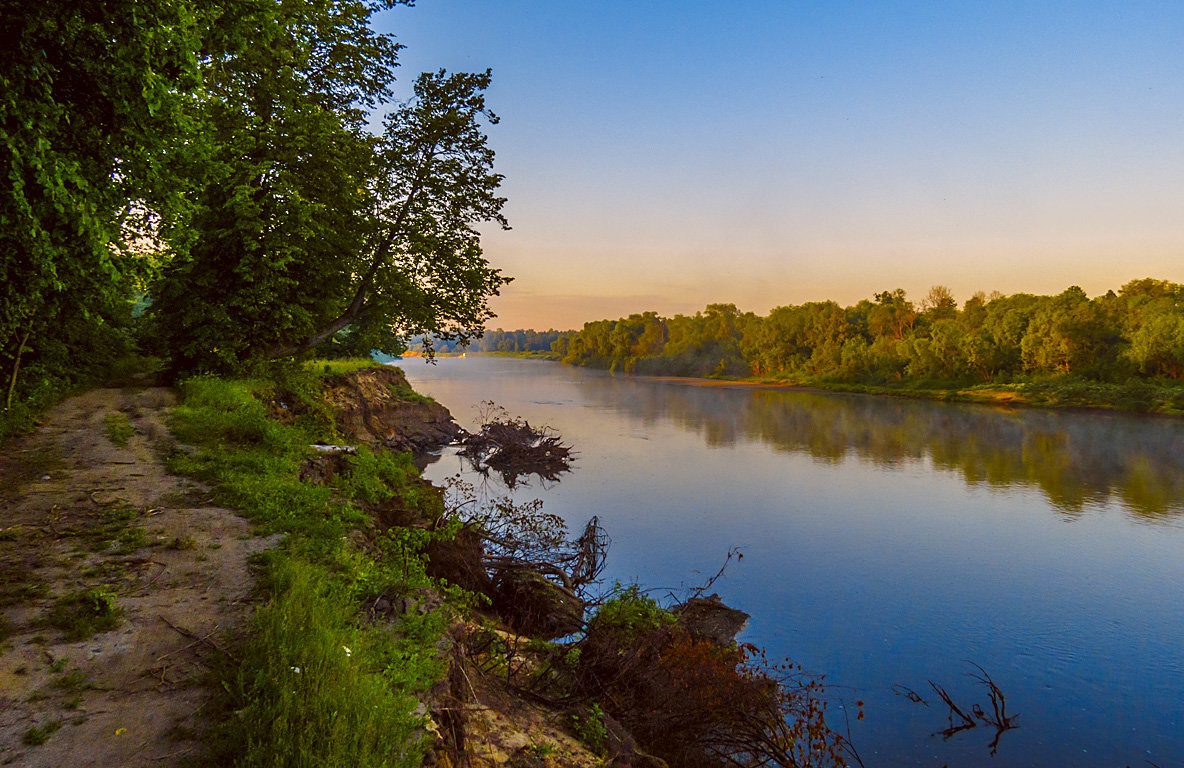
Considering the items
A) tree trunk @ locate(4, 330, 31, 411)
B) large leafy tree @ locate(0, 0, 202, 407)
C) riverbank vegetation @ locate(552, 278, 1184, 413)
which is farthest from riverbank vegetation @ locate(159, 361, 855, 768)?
riverbank vegetation @ locate(552, 278, 1184, 413)

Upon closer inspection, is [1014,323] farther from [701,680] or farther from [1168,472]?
[701,680]

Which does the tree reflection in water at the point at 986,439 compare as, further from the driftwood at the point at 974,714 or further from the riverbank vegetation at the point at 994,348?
the driftwood at the point at 974,714

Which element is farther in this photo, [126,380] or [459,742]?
[126,380]

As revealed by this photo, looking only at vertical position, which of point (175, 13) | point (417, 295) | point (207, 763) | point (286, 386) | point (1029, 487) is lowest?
point (1029, 487)

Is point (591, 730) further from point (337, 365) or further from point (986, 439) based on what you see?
point (986, 439)

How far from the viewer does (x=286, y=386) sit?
18531 millimetres

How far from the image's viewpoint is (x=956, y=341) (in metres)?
70.9

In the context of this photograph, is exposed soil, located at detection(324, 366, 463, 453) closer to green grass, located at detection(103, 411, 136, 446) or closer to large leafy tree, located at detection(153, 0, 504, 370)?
large leafy tree, located at detection(153, 0, 504, 370)

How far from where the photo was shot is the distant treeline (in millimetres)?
58906

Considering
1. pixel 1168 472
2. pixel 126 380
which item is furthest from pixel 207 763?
pixel 1168 472

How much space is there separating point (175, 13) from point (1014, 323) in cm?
8433

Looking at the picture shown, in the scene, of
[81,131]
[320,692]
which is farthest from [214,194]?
[320,692]

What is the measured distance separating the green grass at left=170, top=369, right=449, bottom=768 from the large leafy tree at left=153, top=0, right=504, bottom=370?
6.97 m

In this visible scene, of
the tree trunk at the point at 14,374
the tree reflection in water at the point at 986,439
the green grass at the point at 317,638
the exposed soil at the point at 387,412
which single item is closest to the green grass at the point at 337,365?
the exposed soil at the point at 387,412
